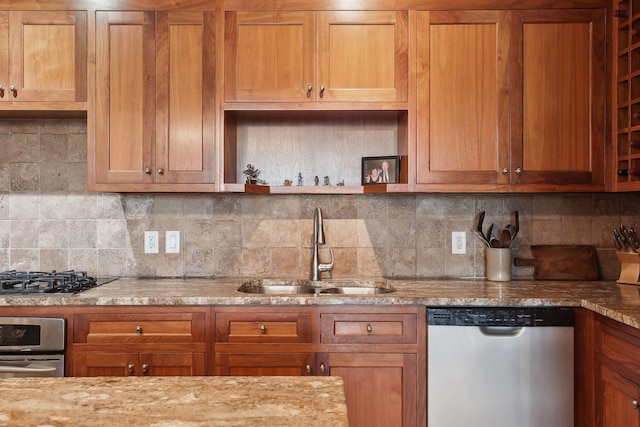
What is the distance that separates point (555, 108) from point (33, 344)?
2525 millimetres

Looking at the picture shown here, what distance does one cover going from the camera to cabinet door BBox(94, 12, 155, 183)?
2.63m

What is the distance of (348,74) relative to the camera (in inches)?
104

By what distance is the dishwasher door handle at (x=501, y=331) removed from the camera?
229 centimetres

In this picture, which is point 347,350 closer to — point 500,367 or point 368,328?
point 368,328

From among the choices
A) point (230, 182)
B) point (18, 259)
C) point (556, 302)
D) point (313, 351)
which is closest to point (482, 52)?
point (556, 302)

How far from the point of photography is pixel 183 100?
2.64 meters

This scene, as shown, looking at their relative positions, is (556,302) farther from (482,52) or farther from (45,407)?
(45,407)

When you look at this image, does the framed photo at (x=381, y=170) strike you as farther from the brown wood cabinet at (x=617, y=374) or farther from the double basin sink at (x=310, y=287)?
the brown wood cabinet at (x=617, y=374)

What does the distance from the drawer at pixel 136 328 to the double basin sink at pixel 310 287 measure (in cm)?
53

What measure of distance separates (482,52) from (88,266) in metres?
2.29

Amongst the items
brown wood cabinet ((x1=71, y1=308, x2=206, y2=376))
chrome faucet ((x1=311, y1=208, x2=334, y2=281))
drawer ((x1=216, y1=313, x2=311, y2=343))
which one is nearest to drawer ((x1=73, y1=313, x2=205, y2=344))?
brown wood cabinet ((x1=71, y1=308, x2=206, y2=376))

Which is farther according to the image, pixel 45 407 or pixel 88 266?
pixel 88 266

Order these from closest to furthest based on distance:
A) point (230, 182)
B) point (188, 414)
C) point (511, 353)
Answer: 1. point (188, 414)
2. point (511, 353)
3. point (230, 182)

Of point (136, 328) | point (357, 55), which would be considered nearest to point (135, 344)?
point (136, 328)
